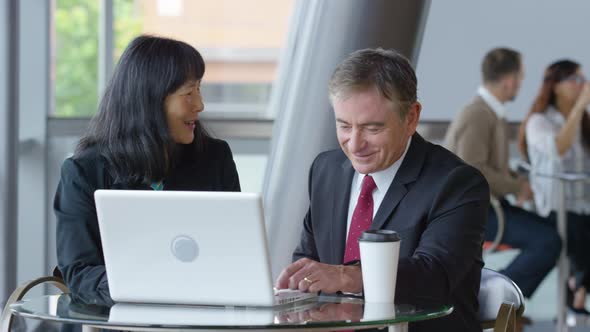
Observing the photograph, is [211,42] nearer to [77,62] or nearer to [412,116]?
[77,62]

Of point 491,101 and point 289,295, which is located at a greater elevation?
point 289,295

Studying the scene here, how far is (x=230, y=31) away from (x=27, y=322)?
37.5 ft

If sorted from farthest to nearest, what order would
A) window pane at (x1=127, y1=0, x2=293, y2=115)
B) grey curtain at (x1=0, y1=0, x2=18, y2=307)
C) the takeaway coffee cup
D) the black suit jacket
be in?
1. window pane at (x1=127, y1=0, x2=293, y2=115)
2. grey curtain at (x1=0, y1=0, x2=18, y2=307)
3. the black suit jacket
4. the takeaway coffee cup

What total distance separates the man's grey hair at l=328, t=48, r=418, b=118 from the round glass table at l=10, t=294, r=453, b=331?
45 cm

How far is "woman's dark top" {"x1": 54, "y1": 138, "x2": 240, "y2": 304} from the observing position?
2.34 m

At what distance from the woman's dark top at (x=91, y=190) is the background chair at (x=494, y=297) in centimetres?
78

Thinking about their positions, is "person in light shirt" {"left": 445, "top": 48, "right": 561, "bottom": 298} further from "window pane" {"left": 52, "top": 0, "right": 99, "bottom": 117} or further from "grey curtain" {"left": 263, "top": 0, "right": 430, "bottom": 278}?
"window pane" {"left": 52, "top": 0, "right": 99, "bottom": 117}

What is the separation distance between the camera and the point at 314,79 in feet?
12.0

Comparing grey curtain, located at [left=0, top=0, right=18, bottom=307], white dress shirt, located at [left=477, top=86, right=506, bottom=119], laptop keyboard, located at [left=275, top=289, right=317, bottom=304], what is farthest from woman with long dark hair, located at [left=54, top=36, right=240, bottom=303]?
white dress shirt, located at [left=477, top=86, right=506, bottom=119]

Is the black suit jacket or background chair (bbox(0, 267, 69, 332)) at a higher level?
the black suit jacket

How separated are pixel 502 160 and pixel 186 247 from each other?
Answer: 3.37 meters

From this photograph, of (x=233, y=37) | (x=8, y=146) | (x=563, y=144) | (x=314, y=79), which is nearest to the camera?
(x=314, y=79)

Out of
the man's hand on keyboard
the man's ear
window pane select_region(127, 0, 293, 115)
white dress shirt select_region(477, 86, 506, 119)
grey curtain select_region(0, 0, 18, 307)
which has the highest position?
the man's ear

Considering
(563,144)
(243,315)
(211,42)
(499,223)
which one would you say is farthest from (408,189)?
(211,42)
